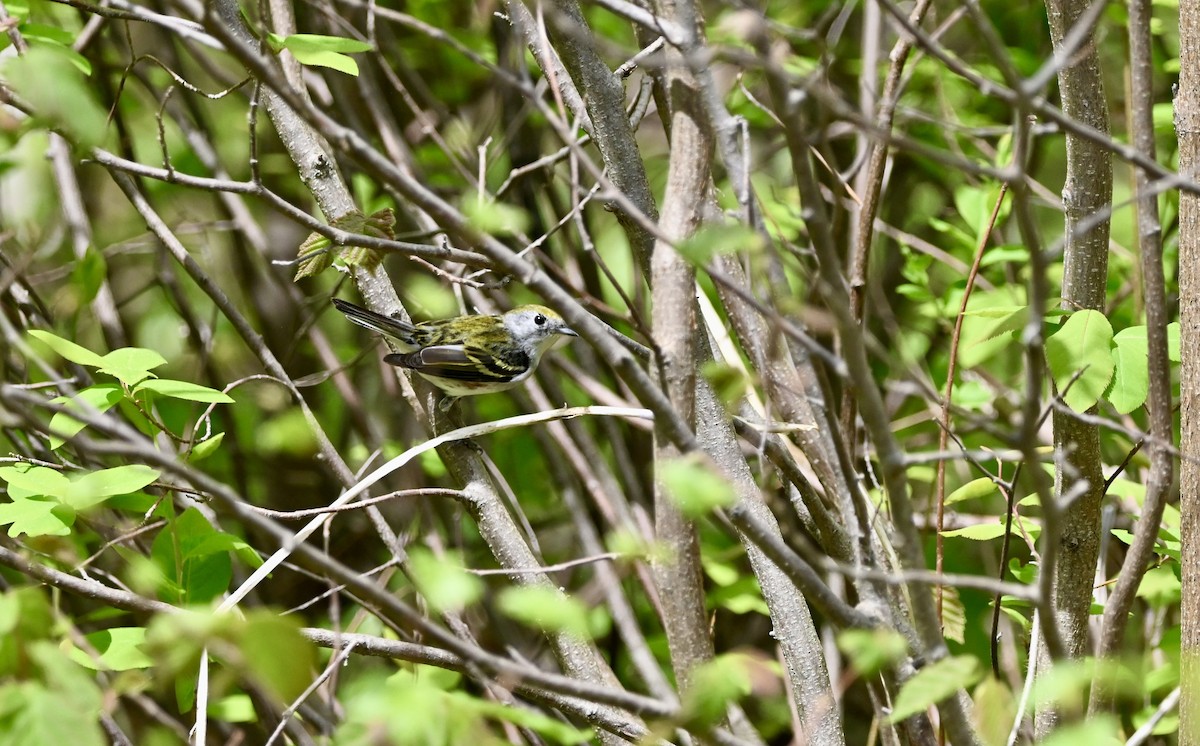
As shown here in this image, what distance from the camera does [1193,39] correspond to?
219 cm

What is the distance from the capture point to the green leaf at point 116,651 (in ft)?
6.93

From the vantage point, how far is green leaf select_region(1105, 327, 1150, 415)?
2162 millimetres

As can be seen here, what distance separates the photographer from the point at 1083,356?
2049 millimetres

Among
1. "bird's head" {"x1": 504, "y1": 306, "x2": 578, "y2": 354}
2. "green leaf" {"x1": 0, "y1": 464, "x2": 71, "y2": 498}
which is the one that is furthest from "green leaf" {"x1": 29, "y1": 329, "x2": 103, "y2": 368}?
"bird's head" {"x1": 504, "y1": 306, "x2": 578, "y2": 354}

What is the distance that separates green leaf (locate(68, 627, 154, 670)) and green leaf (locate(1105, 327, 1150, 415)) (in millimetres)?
1947

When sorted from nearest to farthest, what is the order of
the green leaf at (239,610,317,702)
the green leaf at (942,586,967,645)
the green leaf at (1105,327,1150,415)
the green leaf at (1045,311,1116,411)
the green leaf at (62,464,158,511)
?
the green leaf at (239,610,317,702), the green leaf at (62,464,158,511), the green leaf at (1045,311,1116,411), the green leaf at (1105,327,1150,415), the green leaf at (942,586,967,645)

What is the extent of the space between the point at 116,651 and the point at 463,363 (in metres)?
2.14

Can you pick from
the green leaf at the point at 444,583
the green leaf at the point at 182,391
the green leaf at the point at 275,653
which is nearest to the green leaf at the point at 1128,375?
the green leaf at the point at 444,583

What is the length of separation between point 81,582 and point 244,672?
77 centimetres

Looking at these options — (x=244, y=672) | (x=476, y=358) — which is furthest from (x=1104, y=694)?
(x=476, y=358)

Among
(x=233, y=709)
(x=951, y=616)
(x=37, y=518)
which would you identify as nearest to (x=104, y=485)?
(x=37, y=518)

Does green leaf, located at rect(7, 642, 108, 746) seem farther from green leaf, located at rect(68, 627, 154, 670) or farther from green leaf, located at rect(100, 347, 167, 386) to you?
green leaf, located at rect(100, 347, 167, 386)

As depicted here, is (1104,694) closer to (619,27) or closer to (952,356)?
(952,356)

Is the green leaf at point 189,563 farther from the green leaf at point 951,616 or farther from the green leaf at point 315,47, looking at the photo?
the green leaf at point 951,616
